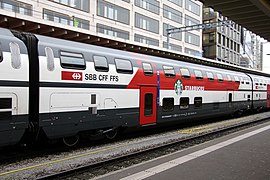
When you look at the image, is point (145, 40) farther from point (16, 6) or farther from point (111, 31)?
point (16, 6)

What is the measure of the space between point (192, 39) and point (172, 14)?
28.7 ft

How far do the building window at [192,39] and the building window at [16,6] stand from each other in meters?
33.9

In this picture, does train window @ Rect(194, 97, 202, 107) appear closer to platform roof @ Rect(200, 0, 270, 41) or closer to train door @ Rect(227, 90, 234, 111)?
train door @ Rect(227, 90, 234, 111)

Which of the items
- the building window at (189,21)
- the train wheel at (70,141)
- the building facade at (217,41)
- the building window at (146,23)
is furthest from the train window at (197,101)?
the building facade at (217,41)

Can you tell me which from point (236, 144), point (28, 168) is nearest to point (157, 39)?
point (236, 144)

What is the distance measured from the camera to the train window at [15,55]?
271 inches

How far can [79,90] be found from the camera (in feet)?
27.2

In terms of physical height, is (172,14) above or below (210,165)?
above

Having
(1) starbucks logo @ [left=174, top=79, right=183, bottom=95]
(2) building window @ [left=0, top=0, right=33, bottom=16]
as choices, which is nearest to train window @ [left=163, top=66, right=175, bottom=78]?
(1) starbucks logo @ [left=174, top=79, right=183, bottom=95]

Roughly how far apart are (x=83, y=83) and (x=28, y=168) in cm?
286

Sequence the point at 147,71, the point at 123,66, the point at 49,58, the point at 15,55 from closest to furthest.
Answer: the point at 15,55, the point at 49,58, the point at 123,66, the point at 147,71

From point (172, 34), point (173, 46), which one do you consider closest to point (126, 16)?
point (172, 34)

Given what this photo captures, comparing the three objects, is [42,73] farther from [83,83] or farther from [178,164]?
[178,164]

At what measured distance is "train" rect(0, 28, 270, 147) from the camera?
6.90 m
